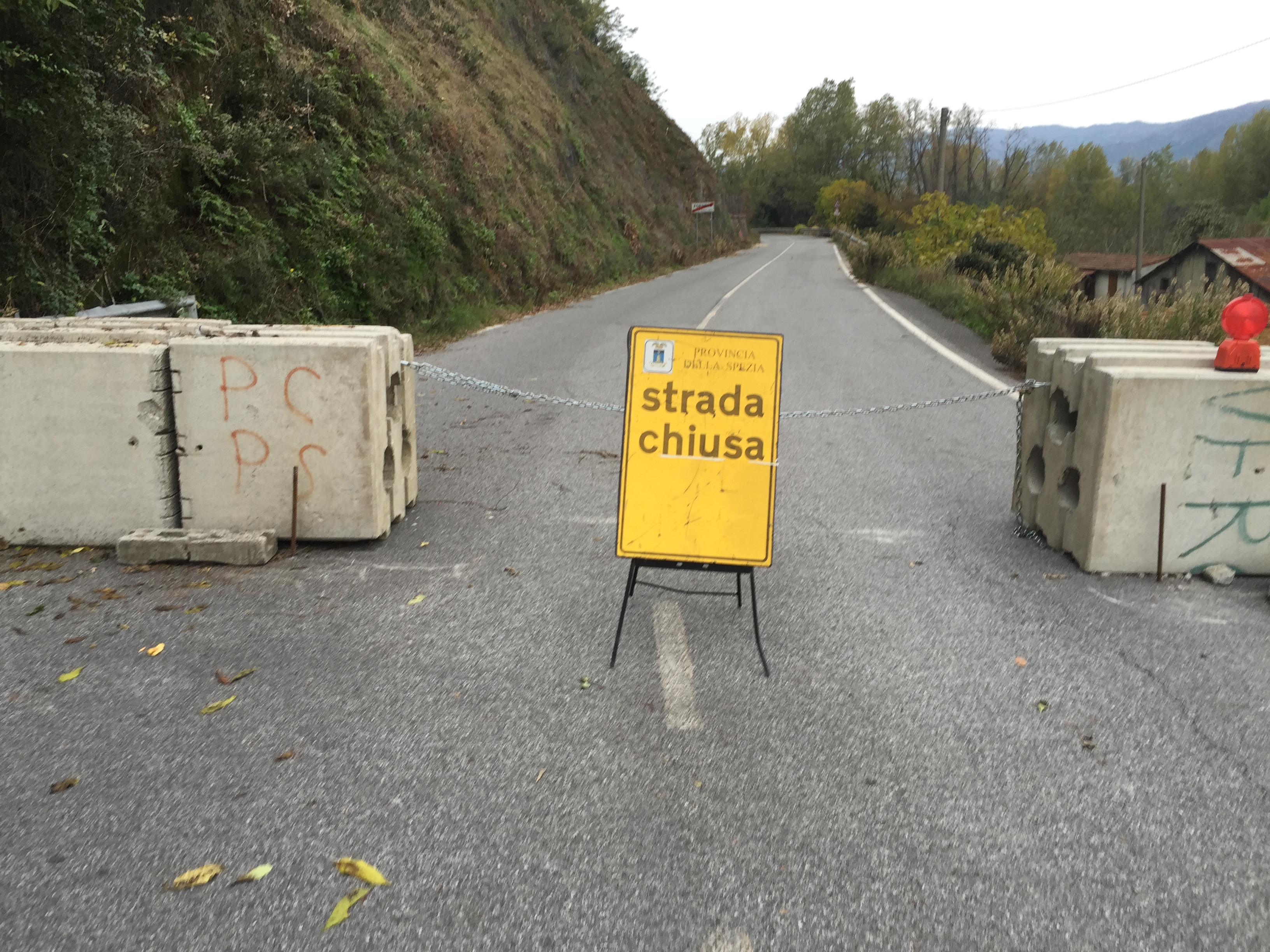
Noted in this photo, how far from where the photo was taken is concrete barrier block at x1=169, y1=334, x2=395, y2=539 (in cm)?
577

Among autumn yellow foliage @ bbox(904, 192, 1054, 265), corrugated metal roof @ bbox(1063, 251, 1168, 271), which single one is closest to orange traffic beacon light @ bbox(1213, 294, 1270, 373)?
autumn yellow foliage @ bbox(904, 192, 1054, 265)

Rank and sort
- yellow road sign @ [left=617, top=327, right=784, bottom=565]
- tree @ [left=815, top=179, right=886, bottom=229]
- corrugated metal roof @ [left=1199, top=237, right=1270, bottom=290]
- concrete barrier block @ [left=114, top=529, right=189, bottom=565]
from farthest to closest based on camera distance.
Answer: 1. tree @ [left=815, top=179, right=886, bottom=229]
2. corrugated metal roof @ [left=1199, top=237, right=1270, bottom=290]
3. concrete barrier block @ [left=114, top=529, right=189, bottom=565]
4. yellow road sign @ [left=617, top=327, right=784, bottom=565]

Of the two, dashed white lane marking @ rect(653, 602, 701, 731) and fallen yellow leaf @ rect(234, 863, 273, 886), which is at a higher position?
dashed white lane marking @ rect(653, 602, 701, 731)

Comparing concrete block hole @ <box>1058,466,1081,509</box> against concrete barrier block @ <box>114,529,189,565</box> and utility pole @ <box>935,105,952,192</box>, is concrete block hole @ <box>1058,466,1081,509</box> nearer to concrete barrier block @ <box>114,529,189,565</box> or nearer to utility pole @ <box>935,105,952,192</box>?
concrete barrier block @ <box>114,529,189,565</box>

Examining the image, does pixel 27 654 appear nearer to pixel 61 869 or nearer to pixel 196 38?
pixel 61 869

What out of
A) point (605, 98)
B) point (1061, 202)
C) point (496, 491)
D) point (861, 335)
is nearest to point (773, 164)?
point (1061, 202)

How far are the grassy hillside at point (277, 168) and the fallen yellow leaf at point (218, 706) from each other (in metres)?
7.81

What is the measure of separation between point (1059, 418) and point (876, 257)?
29443 millimetres

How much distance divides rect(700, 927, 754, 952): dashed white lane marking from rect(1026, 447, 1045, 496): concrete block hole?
168 inches

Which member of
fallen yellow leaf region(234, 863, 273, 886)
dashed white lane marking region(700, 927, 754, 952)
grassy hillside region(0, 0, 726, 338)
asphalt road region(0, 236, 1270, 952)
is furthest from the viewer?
grassy hillside region(0, 0, 726, 338)

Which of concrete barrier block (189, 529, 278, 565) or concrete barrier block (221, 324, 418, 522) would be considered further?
concrete barrier block (221, 324, 418, 522)

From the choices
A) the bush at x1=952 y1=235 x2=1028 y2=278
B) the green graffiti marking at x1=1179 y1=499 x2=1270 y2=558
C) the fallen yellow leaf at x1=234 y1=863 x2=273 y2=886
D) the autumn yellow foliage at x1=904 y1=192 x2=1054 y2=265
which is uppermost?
the autumn yellow foliage at x1=904 y1=192 x2=1054 y2=265

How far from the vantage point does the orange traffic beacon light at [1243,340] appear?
5438mm

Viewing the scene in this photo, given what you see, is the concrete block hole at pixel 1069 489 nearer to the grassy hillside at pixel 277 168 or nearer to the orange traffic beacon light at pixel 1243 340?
the orange traffic beacon light at pixel 1243 340
